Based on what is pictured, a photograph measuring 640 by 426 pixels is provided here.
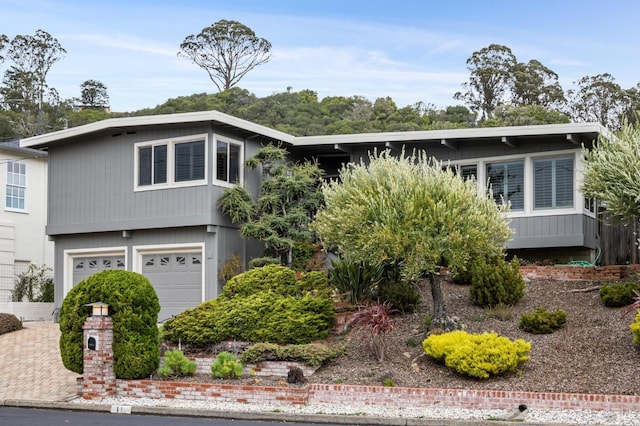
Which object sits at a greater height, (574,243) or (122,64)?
(122,64)

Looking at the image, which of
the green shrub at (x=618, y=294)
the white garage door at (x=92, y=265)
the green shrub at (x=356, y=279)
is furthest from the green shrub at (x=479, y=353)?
the white garage door at (x=92, y=265)

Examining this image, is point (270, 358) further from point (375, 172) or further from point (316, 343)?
point (375, 172)

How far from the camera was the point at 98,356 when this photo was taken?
46.4 ft

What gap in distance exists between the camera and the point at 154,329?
14.7m

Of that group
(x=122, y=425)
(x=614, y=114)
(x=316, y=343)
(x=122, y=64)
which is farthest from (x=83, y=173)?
(x=614, y=114)

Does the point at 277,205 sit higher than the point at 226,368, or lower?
higher

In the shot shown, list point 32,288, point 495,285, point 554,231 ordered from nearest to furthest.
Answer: point 495,285
point 554,231
point 32,288

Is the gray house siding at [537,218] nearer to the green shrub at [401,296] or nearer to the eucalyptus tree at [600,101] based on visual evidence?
the green shrub at [401,296]

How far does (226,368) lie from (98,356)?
6.90ft

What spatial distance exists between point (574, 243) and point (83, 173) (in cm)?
1291

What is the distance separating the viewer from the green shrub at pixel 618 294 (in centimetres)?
1553

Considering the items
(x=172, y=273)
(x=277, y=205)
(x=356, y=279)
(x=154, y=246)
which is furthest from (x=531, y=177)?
(x=154, y=246)

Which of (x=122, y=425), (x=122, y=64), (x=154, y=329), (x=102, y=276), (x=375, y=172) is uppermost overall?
(x=122, y=64)

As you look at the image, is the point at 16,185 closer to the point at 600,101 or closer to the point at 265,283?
the point at 265,283
